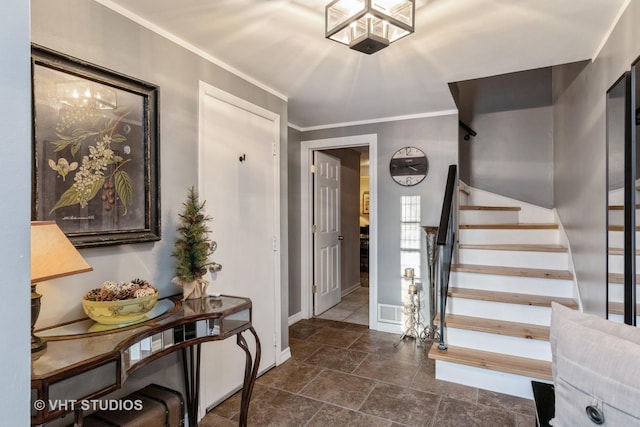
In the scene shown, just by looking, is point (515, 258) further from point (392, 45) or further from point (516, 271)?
point (392, 45)

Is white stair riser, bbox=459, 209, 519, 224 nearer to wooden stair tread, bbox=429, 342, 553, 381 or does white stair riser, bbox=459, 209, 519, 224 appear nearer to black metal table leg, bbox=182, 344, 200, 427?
wooden stair tread, bbox=429, 342, 553, 381

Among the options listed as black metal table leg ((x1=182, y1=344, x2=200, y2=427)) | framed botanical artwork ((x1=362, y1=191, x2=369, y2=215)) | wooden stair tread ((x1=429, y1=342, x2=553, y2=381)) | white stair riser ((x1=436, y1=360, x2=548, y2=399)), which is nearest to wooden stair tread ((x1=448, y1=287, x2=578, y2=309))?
wooden stair tread ((x1=429, y1=342, x2=553, y2=381))

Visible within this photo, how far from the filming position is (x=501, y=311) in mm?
2672

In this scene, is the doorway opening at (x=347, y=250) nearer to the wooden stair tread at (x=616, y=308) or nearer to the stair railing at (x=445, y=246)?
the stair railing at (x=445, y=246)

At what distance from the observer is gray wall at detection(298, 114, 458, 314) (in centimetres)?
342

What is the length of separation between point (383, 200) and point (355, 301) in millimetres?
1822

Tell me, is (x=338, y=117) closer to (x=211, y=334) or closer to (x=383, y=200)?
(x=383, y=200)

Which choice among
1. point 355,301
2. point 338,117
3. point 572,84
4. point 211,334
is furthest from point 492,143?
point 211,334

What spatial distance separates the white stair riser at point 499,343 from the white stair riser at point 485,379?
17 cm

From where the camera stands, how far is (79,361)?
42.6 inches

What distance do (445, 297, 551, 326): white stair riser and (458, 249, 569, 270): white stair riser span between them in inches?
21.7

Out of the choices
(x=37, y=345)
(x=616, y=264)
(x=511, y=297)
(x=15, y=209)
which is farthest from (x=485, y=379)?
(x=15, y=209)

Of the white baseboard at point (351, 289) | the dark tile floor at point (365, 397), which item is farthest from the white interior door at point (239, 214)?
the white baseboard at point (351, 289)

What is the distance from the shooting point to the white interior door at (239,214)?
7.21 feet
